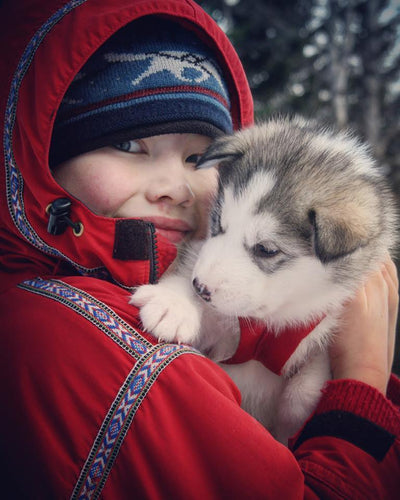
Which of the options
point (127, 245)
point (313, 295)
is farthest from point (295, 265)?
point (127, 245)

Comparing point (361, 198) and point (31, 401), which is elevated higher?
point (361, 198)

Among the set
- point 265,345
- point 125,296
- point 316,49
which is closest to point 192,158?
point 125,296

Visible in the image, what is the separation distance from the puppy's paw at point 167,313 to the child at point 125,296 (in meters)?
0.08

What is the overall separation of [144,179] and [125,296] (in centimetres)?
47

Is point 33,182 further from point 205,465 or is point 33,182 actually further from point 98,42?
point 205,465

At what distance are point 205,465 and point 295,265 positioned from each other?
77cm

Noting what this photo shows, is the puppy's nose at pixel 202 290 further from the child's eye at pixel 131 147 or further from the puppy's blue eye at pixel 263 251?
the child's eye at pixel 131 147

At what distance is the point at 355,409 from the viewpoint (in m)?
1.22

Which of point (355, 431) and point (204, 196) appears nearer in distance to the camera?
point (355, 431)

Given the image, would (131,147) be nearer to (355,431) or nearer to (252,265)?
(252,265)

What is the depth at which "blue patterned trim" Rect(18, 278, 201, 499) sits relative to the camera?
34.6 inches

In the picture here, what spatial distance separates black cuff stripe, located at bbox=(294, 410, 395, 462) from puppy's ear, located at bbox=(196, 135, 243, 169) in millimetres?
1051

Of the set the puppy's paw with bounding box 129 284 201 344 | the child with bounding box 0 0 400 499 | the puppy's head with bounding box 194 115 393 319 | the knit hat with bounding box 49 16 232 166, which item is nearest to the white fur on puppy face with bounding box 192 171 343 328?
the puppy's head with bounding box 194 115 393 319

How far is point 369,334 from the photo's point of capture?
1.58 meters
